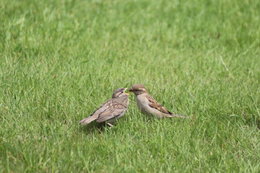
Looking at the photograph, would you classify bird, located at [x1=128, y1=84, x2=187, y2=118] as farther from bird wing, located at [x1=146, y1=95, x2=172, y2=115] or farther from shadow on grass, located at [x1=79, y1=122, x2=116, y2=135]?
shadow on grass, located at [x1=79, y1=122, x2=116, y2=135]

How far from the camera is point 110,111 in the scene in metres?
6.81

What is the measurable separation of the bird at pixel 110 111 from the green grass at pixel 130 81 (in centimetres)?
14

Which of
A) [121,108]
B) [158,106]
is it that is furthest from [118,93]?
[158,106]

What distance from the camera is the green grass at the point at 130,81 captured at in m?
5.91

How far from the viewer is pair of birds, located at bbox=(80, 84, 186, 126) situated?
263 inches

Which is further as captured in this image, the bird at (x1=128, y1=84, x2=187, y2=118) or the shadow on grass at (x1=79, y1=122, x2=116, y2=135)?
the bird at (x1=128, y1=84, x2=187, y2=118)

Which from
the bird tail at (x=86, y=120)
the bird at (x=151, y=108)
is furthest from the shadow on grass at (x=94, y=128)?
the bird at (x=151, y=108)

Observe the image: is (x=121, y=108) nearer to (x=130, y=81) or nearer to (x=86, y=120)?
(x=86, y=120)

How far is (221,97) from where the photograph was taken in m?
7.97

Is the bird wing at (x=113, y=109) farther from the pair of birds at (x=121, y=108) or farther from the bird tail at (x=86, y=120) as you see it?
the bird tail at (x=86, y=120)

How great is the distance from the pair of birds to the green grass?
0.15 meters

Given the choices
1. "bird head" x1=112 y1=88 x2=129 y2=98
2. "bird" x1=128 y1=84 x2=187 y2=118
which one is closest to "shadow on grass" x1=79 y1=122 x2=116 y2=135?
"bird head" x1=112 y1=88 x2=129 y2=98

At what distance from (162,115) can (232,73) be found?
2940 millimetres

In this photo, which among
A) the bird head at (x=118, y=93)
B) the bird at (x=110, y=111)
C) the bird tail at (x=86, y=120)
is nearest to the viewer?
the bird tail at (x=86, y=120)
